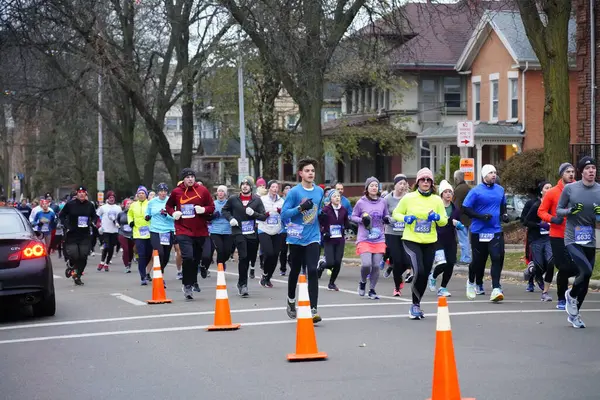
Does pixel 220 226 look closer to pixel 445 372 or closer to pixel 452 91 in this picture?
pixel 445 372

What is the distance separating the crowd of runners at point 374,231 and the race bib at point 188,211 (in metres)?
0.02

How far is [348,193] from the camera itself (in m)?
56.8

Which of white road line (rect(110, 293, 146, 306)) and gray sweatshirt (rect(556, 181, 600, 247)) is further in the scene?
white road line (rect(110, 293, 146, 306))

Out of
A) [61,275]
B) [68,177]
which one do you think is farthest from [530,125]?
[68,177]

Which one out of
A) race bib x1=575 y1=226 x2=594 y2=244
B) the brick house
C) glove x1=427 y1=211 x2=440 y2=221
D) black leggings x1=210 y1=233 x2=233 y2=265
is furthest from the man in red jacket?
the brick house

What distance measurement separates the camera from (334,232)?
17.5m

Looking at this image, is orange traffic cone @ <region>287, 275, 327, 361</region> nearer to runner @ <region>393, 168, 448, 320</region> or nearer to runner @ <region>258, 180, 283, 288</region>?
runner @ <region>393, 168, 448, 320</region>

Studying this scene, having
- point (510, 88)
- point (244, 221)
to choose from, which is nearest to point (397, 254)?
point (244, 221)

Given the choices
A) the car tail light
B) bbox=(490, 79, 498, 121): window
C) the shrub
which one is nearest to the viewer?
the car tail light

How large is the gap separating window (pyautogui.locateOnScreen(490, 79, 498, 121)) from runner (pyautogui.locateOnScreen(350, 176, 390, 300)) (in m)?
28.9

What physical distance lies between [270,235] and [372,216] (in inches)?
123

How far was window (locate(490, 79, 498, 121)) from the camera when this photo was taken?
4468 cm

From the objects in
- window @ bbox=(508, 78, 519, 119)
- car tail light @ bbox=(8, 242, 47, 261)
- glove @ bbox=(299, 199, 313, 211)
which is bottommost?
car tail light @ bbox=(8, 242, 47, 261)

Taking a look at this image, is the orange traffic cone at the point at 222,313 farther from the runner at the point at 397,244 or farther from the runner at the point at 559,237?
the runner at the point at 397,244
